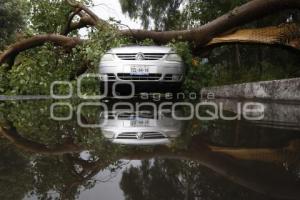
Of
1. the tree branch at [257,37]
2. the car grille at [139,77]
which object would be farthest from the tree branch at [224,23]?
the car grille at [139,77]

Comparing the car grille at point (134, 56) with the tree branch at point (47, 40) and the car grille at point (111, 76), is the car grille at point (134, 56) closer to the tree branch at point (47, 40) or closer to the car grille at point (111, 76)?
the car grille at point (111, 76)

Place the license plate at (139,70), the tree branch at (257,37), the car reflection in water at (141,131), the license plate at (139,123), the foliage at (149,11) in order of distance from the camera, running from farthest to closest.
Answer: the foliage at (149,11) → the tree branch at (257,37) → the license plate at (139,70) → the license plate at (139,123) → the car reflection in water at (141,131)

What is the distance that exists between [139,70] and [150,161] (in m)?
5.97

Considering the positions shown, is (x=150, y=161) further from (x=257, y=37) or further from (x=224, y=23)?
(x=257, y=37)

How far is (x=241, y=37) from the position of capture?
11.7 meters

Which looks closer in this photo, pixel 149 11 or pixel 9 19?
pixel 149 11

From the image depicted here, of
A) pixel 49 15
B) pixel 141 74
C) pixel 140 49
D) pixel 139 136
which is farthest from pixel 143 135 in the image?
pixel 49 15

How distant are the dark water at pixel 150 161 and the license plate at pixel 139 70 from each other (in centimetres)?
402

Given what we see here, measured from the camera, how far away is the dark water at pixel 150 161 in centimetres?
189

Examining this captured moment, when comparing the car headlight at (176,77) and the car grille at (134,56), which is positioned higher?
the car grille at (134,56)

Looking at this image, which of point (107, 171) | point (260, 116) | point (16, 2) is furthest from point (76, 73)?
point (16, 2)

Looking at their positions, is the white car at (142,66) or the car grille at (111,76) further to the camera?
the car grille at (111,76)

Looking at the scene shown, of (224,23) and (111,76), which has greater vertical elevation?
(224,23)

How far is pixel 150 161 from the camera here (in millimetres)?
2572
